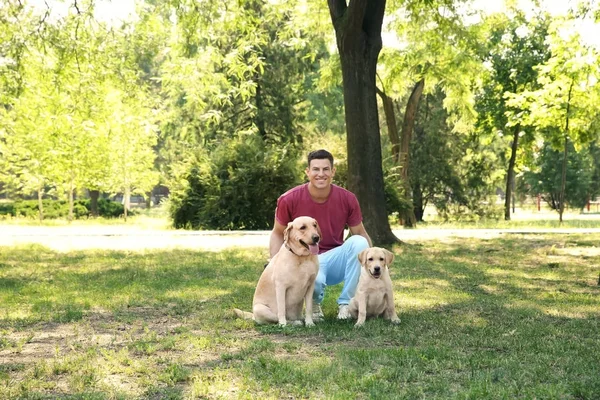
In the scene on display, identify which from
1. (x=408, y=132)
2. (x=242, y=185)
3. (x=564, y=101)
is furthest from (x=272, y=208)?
(x=564, y=101)

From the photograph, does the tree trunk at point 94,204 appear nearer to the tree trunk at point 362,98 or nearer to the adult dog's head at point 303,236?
the tree trunk at point 362,98

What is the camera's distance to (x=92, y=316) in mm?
7430

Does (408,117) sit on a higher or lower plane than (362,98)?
higher

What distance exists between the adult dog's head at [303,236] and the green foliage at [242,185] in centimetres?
1752

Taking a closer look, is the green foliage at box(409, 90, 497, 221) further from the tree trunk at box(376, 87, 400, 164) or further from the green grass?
the green grass

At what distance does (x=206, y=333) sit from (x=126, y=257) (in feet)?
25.6

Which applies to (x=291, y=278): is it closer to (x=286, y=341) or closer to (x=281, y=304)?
(x=281, y=304)

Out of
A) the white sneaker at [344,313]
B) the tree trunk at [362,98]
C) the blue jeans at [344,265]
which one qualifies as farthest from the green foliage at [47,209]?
the white sneaker at [344,313]

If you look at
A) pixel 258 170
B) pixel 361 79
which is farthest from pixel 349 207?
pixel 258 170

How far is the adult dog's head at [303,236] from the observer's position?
20.0 feet

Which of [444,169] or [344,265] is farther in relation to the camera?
[444,169]

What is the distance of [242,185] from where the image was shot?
933 inches

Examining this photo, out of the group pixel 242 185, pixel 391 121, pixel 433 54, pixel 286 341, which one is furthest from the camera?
pixel 391 121

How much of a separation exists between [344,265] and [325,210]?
593 mm
